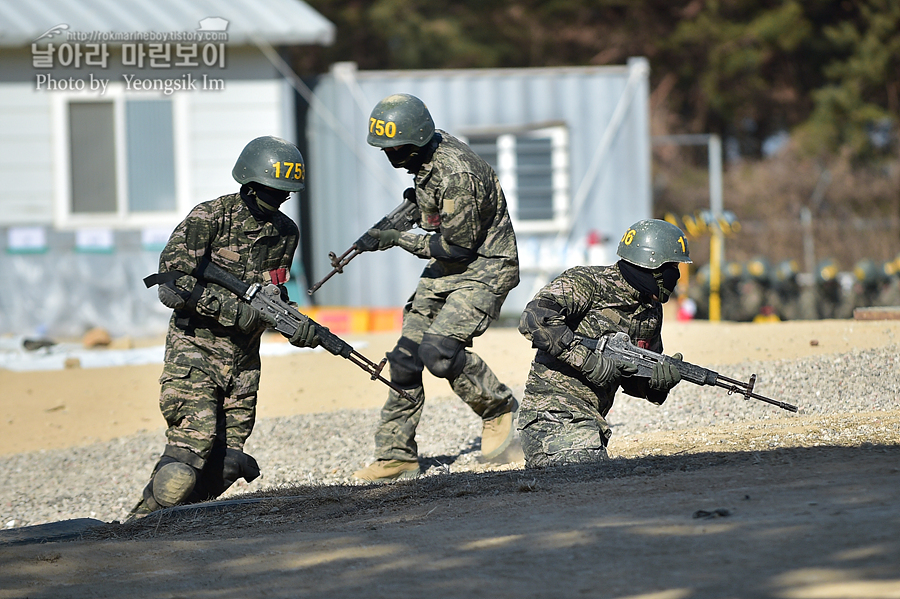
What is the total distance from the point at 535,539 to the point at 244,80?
1099 cm

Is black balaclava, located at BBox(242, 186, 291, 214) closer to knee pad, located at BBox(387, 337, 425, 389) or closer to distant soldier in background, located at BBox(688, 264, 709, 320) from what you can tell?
knee pad, located at BBox(387, 337, 425, 389)

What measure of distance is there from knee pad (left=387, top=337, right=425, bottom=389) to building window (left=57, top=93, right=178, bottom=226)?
825cm

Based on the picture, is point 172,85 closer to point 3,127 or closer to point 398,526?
point 3,127

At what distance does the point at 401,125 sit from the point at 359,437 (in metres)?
2.73

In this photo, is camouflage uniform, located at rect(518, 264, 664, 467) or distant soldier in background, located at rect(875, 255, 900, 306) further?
distant soldier in background, located at rect(875, 255, 900, 306)

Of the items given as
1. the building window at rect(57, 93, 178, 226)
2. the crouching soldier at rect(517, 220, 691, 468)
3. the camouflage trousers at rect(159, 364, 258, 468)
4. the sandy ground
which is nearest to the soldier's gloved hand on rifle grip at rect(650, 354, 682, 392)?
the crouching soldier at rect(517, 220, 691, 468)

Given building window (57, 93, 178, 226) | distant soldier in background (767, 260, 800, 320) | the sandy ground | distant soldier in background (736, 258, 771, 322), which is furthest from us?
distant soldier in background (767, 260, 800, 320)

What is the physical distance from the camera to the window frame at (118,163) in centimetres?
1363

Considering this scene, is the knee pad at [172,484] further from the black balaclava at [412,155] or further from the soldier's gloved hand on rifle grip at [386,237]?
→ the black balaclava at [412,155]

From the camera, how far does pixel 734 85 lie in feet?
82.1

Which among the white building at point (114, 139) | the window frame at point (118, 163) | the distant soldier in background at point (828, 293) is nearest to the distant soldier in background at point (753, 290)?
the distant soldier in background at point (828, 293)

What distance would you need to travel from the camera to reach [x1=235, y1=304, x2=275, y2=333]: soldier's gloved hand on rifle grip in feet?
19.0

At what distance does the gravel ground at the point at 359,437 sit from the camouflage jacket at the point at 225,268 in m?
1.09

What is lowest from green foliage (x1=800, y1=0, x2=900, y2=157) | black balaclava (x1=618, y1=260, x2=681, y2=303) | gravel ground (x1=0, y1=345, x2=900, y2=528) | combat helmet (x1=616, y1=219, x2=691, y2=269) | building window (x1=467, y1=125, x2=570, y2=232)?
gravel ground (x1=0, y1=345, x2=900, y2=528)
